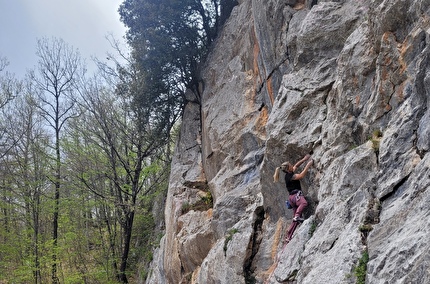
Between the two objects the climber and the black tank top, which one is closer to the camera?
the climber

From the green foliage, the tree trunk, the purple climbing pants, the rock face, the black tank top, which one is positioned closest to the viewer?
the green foliage

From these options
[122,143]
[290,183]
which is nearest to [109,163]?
[122,143]

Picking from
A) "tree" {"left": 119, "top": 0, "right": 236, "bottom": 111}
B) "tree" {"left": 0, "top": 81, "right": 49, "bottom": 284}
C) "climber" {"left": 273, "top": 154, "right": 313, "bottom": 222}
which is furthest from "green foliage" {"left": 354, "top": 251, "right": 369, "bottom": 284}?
"tree" {"left": 0, "top": 81, "right": 49, "bottom": 284}

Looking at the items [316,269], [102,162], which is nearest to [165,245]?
[102,162]

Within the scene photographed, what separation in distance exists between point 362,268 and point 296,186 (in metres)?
3.49

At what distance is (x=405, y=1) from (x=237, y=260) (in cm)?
642

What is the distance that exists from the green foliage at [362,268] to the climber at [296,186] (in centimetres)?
291

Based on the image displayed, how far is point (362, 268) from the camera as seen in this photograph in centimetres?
441

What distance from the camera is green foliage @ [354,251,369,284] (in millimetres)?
4340

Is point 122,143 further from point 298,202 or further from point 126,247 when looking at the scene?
point 298,202

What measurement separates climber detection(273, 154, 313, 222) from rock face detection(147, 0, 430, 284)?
0.21 meters

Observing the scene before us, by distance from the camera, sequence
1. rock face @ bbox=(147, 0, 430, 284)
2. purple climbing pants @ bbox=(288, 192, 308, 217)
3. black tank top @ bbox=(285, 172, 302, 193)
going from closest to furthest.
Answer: rock face @ bbox=(147, 0, 430, 284) → purple climbing pants @ bbox=(288, 192, 308, 217) → black tank top @ bbox=(285, 172, 302, 193)

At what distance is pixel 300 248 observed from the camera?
648 cm

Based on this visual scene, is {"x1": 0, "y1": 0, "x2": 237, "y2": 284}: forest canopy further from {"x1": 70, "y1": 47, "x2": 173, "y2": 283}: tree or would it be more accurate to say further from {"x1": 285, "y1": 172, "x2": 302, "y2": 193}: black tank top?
{"x1": 285, "y1": 172, "x2": 302, "y2": 193}: black tank top
